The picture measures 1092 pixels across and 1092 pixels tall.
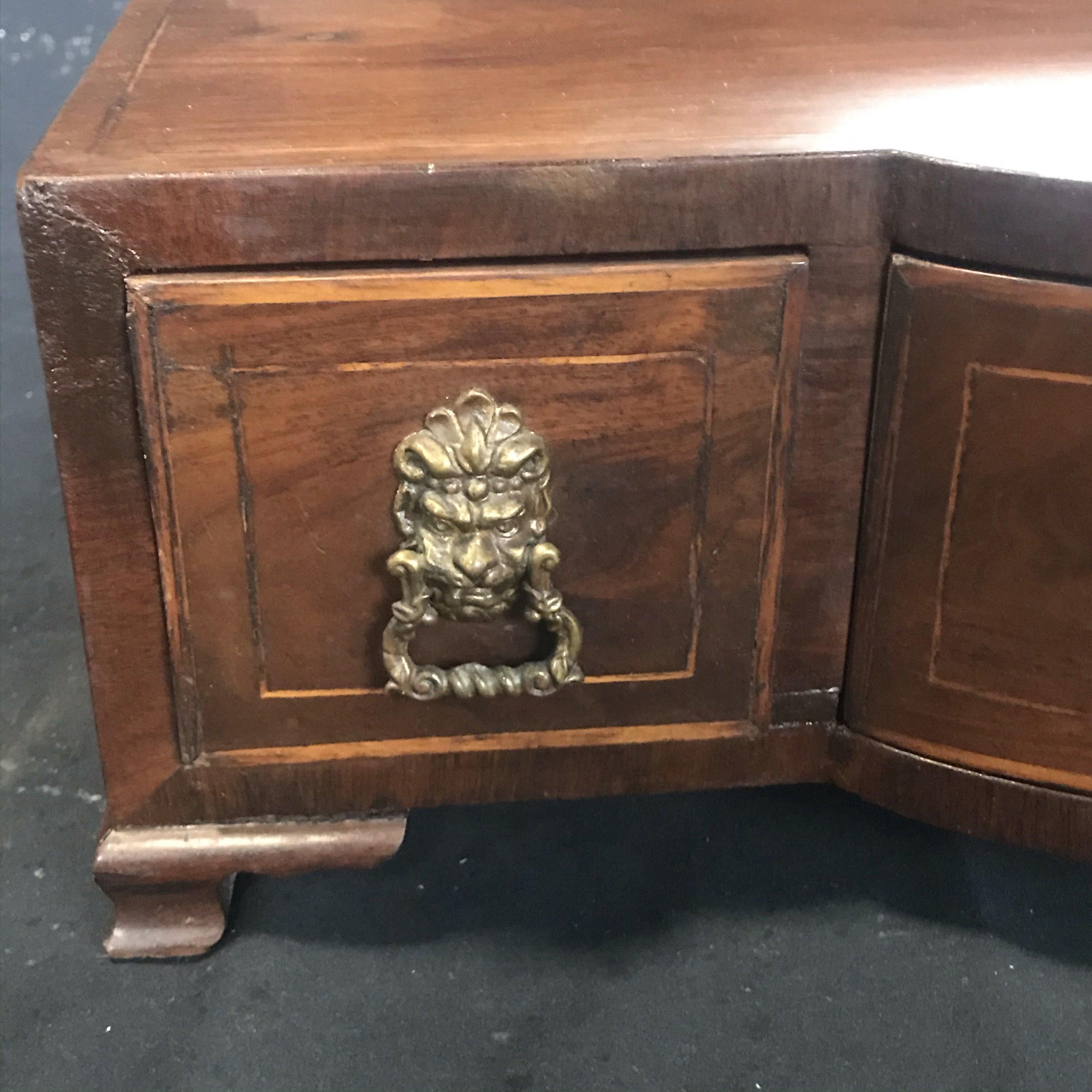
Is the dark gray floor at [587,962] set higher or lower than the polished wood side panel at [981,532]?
lower

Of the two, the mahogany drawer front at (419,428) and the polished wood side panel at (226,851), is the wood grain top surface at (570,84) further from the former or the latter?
the polished wood side panel at (226,851)

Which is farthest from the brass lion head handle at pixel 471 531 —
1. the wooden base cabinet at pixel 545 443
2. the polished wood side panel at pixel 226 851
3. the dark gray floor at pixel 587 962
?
the dark gray floor at pixel 587 962

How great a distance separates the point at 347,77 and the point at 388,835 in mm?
451

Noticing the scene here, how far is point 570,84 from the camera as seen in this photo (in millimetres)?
759

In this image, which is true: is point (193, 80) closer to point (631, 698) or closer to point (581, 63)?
point (581, 63)

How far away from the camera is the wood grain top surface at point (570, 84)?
650 millimetres

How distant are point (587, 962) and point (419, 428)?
1.25 ft

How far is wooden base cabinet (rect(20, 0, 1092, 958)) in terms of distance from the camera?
2.10 feet

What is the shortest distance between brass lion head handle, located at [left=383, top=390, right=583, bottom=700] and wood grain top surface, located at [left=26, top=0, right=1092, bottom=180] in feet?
0.44

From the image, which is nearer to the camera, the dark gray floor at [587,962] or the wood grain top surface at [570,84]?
the wood grain top surface at [570,84]

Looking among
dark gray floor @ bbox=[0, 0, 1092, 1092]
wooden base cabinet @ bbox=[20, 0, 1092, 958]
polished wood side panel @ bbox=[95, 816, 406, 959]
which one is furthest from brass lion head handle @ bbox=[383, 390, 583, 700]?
dark gray floor @ bbox=[0, 0, 1092, 1092]

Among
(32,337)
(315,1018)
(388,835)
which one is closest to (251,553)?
(388,835)

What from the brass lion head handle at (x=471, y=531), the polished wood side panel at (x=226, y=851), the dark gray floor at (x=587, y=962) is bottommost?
the dark gray floor at (x=587, y=962)

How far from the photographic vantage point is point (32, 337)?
1.61 m
